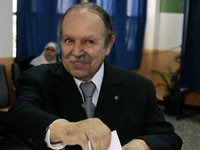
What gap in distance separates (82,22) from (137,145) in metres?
0.52

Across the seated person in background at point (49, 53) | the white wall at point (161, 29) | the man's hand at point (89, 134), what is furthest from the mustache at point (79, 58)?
the white wall at point (161, 29)

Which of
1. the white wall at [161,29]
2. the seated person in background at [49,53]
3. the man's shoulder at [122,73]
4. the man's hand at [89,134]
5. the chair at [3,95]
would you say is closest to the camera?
the man's hand at [89,134]

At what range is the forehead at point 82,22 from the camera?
1.03 meters

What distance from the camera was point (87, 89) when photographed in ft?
3.99

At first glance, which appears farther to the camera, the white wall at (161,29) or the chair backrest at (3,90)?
the white wall at (161,29)

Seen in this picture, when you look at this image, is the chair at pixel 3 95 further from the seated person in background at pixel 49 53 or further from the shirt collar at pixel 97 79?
the shirt collar at pixel 97 79

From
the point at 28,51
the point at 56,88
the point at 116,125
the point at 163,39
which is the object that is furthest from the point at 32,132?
the point at 163,39

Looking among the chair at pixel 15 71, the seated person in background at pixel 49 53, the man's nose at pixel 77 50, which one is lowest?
the chair at pixel 15 71

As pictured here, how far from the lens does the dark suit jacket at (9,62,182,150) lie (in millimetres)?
1166

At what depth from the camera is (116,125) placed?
1218mm

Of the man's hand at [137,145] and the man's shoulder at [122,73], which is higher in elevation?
the man's shoulder at [122,73]

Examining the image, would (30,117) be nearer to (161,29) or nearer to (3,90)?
(3,90)

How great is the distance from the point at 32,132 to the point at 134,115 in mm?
506

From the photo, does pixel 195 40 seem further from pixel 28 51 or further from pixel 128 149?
pixel 128 149
